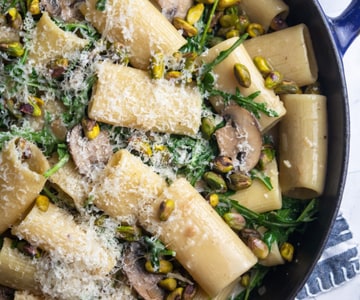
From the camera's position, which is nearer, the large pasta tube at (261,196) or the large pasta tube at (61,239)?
the large pasta tube at (61,239)

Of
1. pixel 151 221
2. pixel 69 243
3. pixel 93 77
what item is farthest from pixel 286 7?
pixel 69 243

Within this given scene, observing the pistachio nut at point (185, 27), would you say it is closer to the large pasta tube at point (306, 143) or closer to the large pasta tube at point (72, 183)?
the large pasta tube at point (306, 143)

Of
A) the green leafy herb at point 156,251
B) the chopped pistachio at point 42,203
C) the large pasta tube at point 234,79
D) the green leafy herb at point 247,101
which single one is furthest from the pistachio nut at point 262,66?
the chopped pistachio at point 42,203

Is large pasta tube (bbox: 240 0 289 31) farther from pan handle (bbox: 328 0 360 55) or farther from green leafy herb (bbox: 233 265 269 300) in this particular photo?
green leafy herb (bbox: 233 265 269 300)

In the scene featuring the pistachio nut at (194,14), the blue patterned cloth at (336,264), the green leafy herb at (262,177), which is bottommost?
the blue patterned cloth at (336,264)

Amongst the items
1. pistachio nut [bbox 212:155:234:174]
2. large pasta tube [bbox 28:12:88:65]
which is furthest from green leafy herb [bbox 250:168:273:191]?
large pasta tube [bbox 28:12:88:65]

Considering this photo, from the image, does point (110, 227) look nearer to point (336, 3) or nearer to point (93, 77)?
point (93, 77)

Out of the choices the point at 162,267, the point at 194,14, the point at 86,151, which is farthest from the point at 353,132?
the point at 86,151
